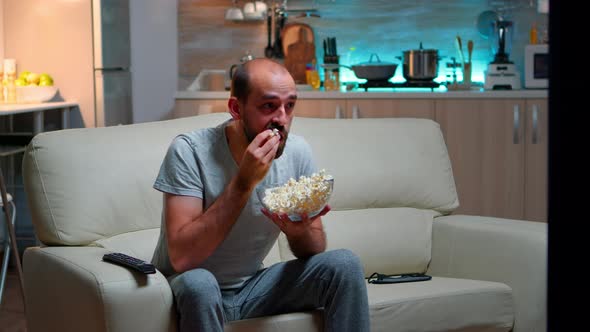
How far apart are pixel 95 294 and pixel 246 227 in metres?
0.43

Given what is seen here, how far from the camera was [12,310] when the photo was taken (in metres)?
3.85

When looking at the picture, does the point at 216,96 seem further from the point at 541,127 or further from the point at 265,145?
the point at 265,145

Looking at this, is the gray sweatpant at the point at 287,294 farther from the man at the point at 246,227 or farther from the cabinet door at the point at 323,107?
the cabinet door at the point at 323,107

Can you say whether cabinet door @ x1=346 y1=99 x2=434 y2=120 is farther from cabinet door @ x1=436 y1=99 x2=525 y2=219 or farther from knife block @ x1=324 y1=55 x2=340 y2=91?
knife block @ x1=324 y1=55 x2=340 y2=91

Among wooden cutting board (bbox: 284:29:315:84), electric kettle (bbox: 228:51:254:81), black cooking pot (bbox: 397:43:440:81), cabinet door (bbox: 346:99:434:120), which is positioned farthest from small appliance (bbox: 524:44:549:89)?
Result: electric kettle (bbox: 228:51:254:81)

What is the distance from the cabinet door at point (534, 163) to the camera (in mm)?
5023

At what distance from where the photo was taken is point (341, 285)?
215 cm

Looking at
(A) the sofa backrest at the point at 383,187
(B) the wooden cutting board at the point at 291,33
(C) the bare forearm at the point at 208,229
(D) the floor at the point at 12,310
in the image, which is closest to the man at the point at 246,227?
(C) the bare forearm at the point at 208,229

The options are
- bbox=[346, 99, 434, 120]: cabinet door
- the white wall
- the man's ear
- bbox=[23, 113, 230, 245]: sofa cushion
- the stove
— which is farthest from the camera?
the white wall

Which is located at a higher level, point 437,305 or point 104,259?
point 104,259

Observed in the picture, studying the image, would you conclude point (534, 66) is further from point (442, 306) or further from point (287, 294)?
point (287, 294)

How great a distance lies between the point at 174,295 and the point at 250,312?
0.87 ft

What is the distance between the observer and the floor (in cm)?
356
